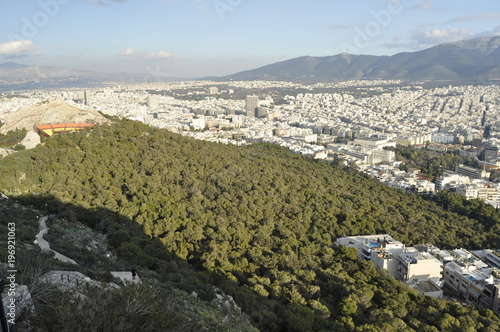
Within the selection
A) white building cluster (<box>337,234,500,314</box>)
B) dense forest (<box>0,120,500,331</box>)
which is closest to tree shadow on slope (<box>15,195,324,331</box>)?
dense forest (<box>0,120,500,331</box>)

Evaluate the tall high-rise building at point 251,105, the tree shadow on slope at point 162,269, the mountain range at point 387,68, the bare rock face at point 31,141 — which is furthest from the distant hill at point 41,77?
the tree shadow on slope at point 162,269

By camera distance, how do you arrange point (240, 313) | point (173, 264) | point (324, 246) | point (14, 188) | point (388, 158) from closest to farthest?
point (240, 313), point (173, 264), point (14, 188), point (324, 246), point (388, 158)

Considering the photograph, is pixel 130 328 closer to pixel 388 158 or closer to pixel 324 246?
pixel 324 246

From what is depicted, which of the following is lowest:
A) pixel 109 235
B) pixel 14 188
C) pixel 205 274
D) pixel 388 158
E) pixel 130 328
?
pixel 388 158

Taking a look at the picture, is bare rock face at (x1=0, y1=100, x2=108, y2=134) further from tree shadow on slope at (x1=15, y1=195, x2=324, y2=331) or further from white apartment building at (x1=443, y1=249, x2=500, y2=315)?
white apartment building at (x1=443, y1=249, x2=500, y2=315)

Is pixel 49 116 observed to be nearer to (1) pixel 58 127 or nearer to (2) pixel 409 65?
(1) pixel 58 127

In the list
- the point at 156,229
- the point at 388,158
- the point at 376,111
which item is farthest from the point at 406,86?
the point at 156,229
